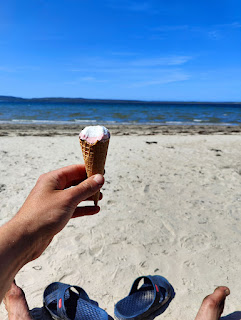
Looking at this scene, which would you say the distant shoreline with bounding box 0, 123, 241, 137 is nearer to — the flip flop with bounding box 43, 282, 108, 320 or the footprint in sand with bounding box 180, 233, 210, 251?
the footprint in sand with bounding box 180, 233, 210, 251

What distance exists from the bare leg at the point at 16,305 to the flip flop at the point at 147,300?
2.61 ft

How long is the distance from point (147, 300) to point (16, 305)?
118 cm

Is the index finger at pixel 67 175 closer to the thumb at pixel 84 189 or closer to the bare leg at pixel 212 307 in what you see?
the thumb at pixel 84 189

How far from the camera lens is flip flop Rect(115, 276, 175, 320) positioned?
2.45 meters

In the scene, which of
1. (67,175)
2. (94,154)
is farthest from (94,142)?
(67,175)

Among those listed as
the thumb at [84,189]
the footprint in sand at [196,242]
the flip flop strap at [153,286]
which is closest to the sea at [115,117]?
the footprint in sand at [196,242]

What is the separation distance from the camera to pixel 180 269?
117 inches

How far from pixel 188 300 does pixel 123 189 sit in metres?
2.76

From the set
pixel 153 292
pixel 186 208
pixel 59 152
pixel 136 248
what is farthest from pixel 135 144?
pixel 153 292

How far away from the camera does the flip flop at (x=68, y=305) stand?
239 centimetres

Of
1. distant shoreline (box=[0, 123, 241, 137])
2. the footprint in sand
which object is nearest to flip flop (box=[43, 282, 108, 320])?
the footprint in sand

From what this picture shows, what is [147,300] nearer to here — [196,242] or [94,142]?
[196,242]

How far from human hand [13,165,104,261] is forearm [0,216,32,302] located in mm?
20

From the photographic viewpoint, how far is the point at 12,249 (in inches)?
52.1
